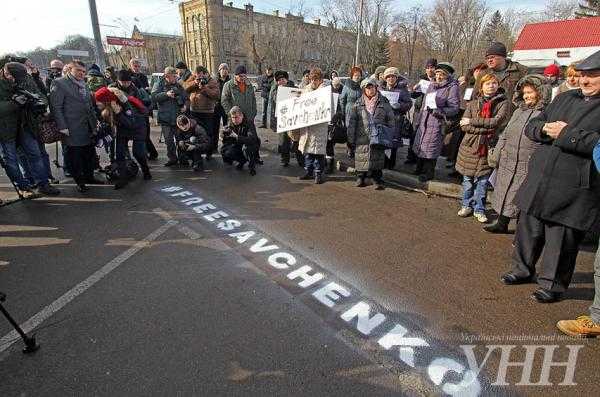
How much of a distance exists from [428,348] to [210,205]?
12.9 ft

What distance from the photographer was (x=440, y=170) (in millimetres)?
7023

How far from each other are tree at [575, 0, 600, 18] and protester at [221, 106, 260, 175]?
5939 cm

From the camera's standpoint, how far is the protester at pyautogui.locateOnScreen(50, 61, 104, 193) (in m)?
5.73

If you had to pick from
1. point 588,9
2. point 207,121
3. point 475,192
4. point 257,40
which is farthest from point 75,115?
point 588,9

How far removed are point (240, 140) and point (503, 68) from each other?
4.74 meters

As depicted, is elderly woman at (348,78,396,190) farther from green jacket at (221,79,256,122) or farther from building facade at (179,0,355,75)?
building facade at (179,0,355,75)

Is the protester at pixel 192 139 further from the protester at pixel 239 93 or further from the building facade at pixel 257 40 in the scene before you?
the building facade at pixel 257 40

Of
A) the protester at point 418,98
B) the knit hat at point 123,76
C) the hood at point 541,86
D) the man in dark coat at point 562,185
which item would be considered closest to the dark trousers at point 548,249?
the man in dark coat at point 562,185

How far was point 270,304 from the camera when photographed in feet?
10.3

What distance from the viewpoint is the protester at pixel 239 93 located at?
7.82 metres

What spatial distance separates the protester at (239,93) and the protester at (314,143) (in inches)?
64.0

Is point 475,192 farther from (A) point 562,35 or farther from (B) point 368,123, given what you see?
(A) point 562,35

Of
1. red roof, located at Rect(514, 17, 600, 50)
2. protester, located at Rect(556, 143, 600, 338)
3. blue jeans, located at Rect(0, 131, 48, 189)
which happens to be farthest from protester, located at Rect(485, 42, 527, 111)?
red roof, located at Rect(514, 17, 600, 50)

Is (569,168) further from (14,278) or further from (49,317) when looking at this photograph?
(14,278)
